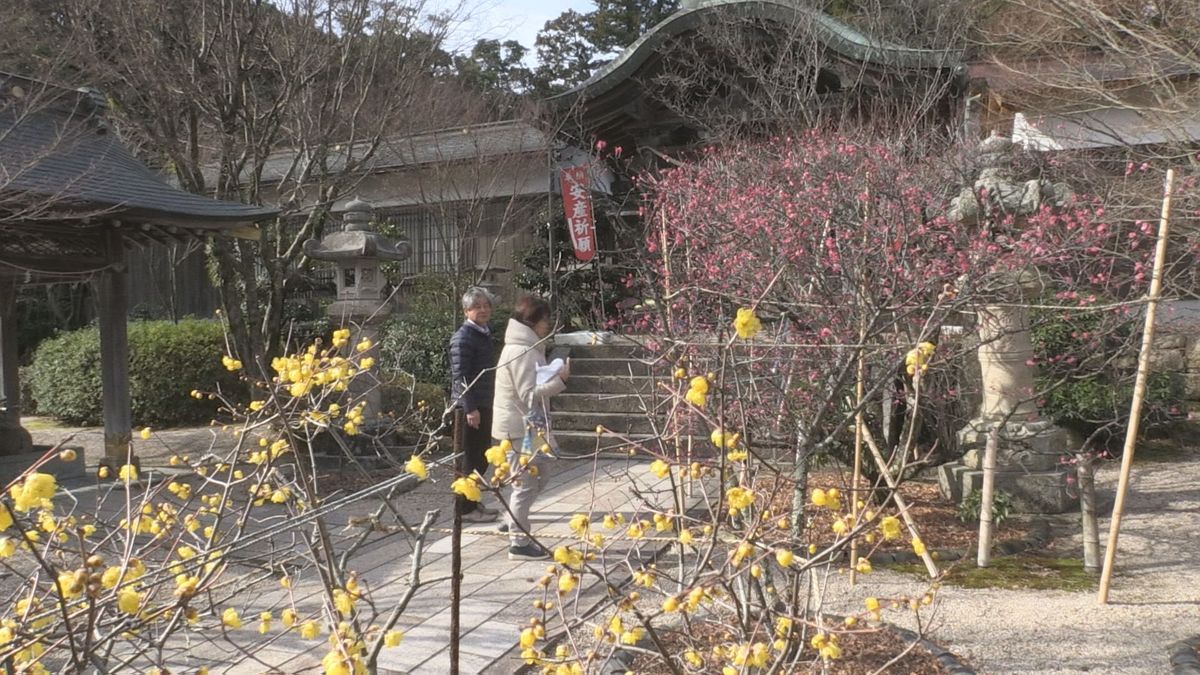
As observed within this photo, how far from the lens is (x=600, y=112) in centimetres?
1124

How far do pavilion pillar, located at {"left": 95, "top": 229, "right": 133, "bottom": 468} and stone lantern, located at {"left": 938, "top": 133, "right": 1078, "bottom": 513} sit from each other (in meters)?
7.24

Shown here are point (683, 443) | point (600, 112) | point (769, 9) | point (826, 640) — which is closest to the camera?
point (826, 640)

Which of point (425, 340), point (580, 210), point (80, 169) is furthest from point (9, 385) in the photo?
point (580, 210)

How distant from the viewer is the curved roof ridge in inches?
333

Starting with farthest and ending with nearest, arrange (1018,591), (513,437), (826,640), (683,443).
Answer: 1. (683,443)
2. (513,437)
3. (1018,591)
4. (826,640)

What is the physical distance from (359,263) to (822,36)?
18.2ft

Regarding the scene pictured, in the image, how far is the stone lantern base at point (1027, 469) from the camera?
17.7 ft

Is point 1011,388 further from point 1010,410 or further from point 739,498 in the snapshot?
point 739,498

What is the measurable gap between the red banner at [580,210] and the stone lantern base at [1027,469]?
6143 mm

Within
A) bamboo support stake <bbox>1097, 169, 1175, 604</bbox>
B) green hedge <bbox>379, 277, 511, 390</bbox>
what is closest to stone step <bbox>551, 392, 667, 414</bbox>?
green hedge <bbox>379, 277, 511, 390</bbox>

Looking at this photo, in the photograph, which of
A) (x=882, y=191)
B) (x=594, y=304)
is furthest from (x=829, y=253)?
(x=594, y=304)

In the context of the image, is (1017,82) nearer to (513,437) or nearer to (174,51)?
(513,437)

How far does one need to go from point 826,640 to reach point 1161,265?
9.75 ft

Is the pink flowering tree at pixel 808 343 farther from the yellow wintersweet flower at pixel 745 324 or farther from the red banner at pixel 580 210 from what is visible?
the red banner at pixel 580 210
